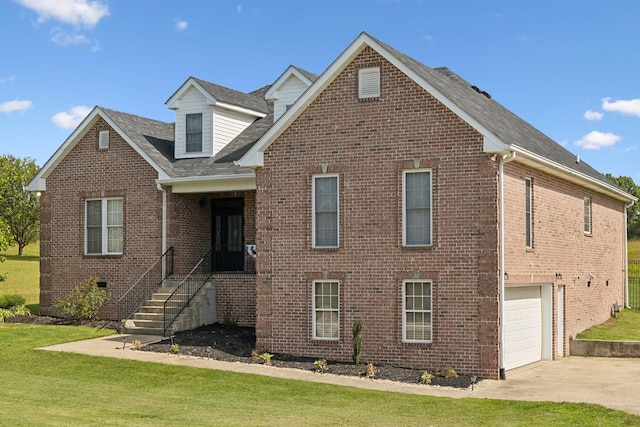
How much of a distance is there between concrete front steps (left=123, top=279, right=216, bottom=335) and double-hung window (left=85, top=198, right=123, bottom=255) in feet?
8.93

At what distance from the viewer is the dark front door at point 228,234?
2748cm

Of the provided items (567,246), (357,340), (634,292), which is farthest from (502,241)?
(634,292)

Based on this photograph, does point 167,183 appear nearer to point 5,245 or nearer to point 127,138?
point 127,138

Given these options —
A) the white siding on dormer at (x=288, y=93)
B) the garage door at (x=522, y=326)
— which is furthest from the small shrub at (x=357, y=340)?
the white siding on dormer at (x=288, y=93)

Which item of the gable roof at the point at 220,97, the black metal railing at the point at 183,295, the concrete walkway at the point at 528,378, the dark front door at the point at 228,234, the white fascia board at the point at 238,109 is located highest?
the gable roof at the point at 220,97

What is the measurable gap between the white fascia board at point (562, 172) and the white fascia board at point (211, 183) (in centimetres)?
865

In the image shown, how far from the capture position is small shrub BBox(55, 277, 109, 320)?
26969 mm

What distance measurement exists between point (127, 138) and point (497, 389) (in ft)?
50.1

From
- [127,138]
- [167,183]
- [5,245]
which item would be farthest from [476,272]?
[5,245]

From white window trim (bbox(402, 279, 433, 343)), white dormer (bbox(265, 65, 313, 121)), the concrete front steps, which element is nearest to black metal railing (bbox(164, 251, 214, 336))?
the concrete front steps

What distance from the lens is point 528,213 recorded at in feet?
69.3

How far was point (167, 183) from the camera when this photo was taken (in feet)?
86.8

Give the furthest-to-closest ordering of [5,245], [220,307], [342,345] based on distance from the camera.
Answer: [5,245]
[220,307]
[342,345]

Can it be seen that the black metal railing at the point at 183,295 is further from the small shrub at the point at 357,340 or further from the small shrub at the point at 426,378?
the small shrub at the point at 426,378
